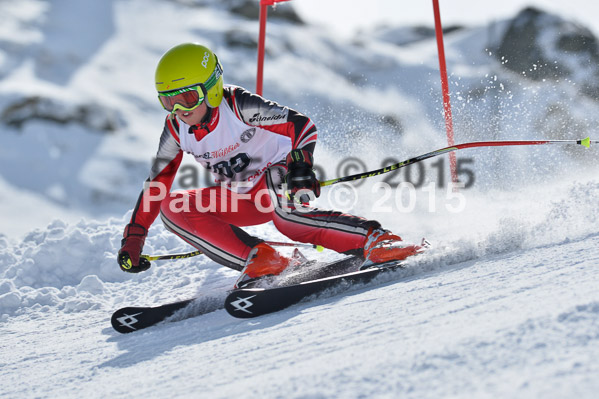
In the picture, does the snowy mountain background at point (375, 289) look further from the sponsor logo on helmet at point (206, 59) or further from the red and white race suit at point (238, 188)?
the sponsor logo on helmet at point (206, 59)

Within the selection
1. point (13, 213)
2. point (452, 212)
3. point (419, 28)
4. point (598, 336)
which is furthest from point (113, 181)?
point (419, 28)

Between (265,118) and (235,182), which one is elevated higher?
(265,118)

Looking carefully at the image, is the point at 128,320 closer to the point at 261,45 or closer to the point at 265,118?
the point at 265,118

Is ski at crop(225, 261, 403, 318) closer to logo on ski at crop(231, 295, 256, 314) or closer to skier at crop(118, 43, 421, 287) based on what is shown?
logo on ski at crop(231, 295, 256, 314)

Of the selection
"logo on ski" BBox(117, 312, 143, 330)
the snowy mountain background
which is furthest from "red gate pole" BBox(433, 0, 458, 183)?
"logo on ski" BBox(117, 312, 143, 330)

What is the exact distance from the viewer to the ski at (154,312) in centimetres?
279

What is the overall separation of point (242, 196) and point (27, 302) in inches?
59.5

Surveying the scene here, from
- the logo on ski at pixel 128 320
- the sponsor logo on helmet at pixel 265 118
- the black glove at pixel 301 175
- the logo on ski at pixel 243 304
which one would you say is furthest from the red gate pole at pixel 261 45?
the logo on ski at pixel 243 304

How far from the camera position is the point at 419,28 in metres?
23.1

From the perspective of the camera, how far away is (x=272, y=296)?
2.53m

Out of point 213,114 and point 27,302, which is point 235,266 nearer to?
point 213,114

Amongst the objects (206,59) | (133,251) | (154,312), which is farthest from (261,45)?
(154,312)

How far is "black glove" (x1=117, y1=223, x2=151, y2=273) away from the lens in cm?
319

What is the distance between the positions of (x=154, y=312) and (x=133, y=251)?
52 centimetres
